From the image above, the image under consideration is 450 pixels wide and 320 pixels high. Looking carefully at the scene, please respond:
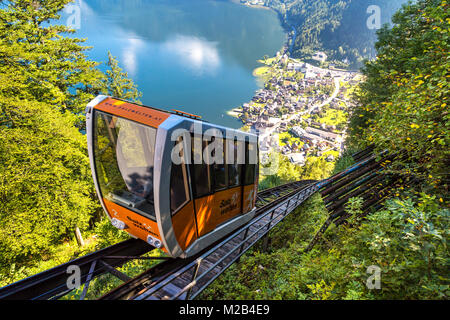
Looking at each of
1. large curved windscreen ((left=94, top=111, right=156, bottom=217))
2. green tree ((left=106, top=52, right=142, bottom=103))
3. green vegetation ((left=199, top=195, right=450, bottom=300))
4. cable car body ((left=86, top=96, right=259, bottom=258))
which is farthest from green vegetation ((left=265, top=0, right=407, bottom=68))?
large curved windscreen ((left=94, top=111, right=156, bottom=217))

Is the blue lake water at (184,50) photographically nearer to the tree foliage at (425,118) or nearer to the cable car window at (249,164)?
the cable car window at (249,164)

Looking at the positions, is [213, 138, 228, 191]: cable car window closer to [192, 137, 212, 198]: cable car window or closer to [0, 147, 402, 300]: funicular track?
[192, 137, 212, 198]: cable car window

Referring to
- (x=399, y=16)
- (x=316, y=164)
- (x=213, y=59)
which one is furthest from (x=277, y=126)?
(x=399, y=16)

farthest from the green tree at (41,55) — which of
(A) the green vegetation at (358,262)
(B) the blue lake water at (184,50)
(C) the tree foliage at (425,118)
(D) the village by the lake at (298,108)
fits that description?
(D) the village by the lake at (298,108)

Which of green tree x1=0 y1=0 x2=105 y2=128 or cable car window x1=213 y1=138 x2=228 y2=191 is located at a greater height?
green tree x1=0 y1=0 x2=105 y2=128

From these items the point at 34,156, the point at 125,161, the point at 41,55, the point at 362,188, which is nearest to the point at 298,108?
the point at 362,188

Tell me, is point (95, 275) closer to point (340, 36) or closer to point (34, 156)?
point (34, 156)
